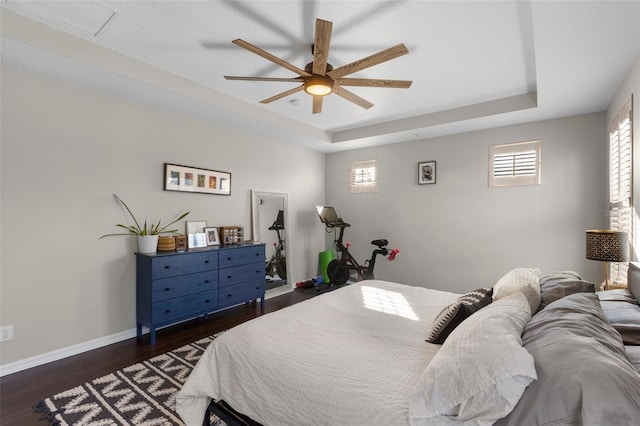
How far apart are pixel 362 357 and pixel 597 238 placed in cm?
238

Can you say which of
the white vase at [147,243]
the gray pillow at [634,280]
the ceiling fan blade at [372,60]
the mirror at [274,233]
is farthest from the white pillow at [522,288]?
the mirror at [274,233]

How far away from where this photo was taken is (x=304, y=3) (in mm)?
2035

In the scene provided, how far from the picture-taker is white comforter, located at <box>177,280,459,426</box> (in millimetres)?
1223

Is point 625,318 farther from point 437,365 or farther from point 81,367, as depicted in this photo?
point 81,367

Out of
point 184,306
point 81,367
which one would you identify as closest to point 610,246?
point 184,306

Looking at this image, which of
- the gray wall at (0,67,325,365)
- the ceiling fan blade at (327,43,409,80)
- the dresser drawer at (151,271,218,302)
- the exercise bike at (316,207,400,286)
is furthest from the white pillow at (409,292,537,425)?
the exercise bike at (316,207,400,286)

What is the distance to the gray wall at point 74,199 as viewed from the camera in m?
2.53

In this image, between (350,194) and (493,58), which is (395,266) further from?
(493,58)

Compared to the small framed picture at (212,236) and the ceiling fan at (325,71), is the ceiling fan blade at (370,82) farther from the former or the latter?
the small framed picture at (212,236)

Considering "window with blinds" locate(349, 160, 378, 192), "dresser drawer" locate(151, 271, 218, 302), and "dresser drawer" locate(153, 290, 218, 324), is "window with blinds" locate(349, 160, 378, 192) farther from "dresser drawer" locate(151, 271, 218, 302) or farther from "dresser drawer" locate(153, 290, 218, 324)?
"dresser drawer" locate(153, 290, 218, 324)

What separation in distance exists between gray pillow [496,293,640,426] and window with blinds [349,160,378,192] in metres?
4.29

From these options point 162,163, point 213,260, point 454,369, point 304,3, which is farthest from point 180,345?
point 304,3

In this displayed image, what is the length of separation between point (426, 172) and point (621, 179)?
7.57 ft

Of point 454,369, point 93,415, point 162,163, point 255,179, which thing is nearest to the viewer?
point 454,369
